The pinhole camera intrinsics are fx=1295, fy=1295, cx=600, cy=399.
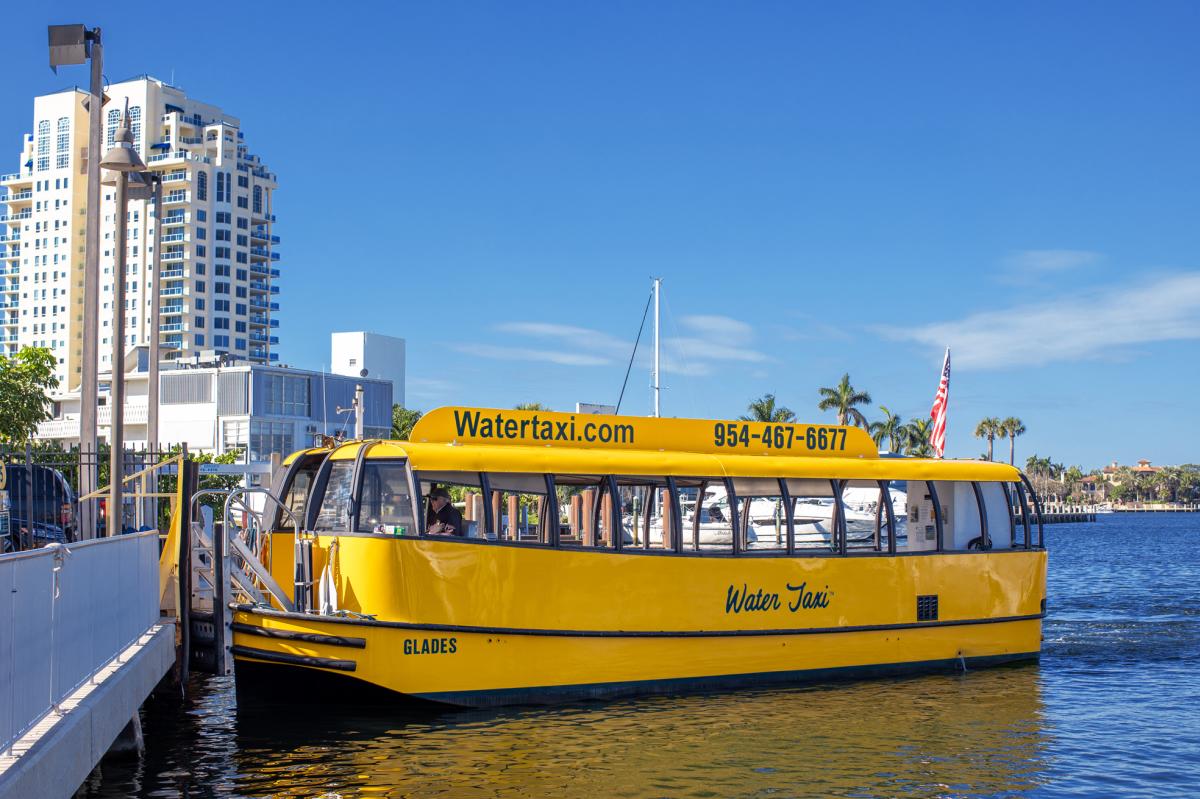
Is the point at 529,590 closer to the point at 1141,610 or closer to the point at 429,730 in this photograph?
the point at 429,730

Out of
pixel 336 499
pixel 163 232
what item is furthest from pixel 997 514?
pixel 163 232

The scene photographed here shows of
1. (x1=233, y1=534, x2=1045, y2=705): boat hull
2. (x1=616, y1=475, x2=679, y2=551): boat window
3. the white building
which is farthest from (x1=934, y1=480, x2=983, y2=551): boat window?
the white building

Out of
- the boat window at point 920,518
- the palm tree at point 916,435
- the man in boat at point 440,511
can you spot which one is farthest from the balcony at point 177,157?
the man in boat at point 440,511

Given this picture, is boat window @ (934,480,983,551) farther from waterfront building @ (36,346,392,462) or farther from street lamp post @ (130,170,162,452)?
waterfront building @ (36,346,392,462)

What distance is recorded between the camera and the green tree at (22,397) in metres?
44.8

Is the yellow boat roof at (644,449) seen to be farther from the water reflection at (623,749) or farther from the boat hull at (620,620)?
the water reflection at (623,749)

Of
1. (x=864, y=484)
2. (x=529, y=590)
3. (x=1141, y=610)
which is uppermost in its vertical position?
(x=864, y=484)

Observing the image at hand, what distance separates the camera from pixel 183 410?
270 ft

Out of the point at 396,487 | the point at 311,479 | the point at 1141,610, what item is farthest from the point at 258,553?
the point at 1141,610

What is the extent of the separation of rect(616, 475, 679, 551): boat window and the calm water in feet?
6.95

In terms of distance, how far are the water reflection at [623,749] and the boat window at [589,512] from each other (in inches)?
81.4

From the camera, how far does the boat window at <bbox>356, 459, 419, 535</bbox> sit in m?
14.4

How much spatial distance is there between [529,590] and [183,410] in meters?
72.2

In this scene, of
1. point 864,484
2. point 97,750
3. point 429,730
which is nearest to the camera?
point 97,750
